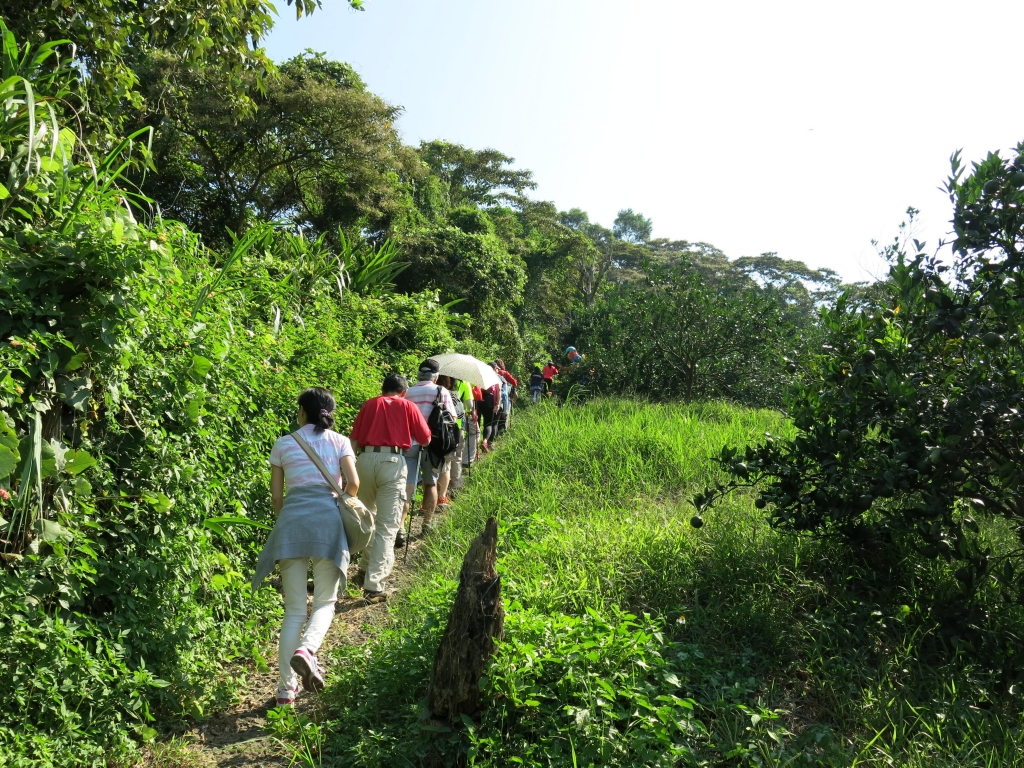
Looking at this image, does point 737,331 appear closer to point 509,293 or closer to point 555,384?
point 555,384

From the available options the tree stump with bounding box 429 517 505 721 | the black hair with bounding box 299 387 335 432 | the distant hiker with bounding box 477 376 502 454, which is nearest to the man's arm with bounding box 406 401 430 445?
the black hair with bounding box 299 387 335 432

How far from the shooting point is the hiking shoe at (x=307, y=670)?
3.69m

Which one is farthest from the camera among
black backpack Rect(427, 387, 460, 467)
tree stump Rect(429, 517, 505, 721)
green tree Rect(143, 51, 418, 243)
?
green tree Rect(143, 51, 418, 243)

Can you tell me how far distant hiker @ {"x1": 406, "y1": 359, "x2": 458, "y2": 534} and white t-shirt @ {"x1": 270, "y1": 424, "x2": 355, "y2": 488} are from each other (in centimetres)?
231

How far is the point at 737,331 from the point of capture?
13820 mm

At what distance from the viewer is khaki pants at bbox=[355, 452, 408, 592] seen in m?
5.55

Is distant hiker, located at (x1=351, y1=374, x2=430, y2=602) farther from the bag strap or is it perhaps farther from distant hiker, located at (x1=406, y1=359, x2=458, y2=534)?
the bag strap

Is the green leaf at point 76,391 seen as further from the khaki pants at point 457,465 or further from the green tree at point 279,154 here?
the green tree at point 279,154

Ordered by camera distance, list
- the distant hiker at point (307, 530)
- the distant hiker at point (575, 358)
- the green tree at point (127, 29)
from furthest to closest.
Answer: the distant hiker at point (575, 358) → the green tree at point (127, 29) → the distant hiker at point (307, 530)

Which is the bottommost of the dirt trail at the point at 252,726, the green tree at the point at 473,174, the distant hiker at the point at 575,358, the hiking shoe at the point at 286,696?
the dirt trail at the point at 252,726

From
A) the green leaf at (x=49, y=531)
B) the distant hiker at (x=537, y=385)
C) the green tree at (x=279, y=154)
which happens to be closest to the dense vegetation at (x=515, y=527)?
the green leaf at (x=49, y=531)

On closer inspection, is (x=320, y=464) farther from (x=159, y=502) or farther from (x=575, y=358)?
(x=575, y=358)

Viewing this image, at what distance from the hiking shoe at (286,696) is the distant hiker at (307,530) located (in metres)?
0.03

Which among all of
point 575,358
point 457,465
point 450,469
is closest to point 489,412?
point 457,465
